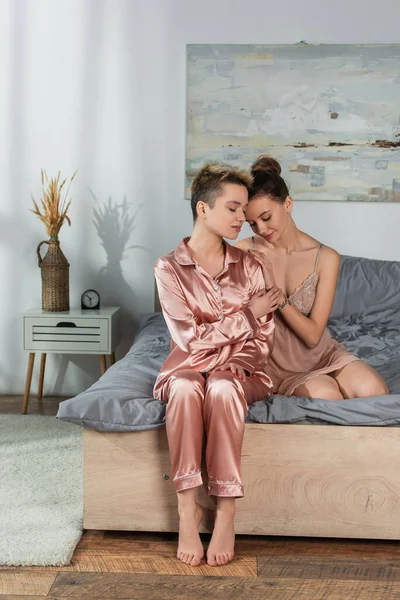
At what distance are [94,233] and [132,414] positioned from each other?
2094 millimetres

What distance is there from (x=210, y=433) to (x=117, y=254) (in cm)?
221

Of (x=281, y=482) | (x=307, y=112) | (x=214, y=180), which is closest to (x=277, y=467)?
(x=281, y=482)

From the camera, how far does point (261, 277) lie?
2.25 m

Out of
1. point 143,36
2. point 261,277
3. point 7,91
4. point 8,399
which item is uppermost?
point 143,36

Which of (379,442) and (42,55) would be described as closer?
(379,442)

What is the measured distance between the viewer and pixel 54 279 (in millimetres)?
3713

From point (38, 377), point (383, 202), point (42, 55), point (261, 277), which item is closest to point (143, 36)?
point (42, 55)

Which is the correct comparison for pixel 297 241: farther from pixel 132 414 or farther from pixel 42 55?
pixel 42 55

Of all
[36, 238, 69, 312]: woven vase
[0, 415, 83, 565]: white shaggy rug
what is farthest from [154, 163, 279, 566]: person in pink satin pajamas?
[36, 238, 69, 312]: woven vase

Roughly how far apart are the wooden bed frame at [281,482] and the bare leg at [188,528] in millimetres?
106

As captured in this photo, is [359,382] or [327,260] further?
[327,260]

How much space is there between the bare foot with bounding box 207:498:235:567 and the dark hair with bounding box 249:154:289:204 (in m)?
0.90

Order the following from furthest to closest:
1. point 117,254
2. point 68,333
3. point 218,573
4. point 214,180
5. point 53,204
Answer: point 117,254, point 53,204, point 68,333, point 214,180, point 218,573

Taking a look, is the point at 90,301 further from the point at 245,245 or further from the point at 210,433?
the point at 210,433
